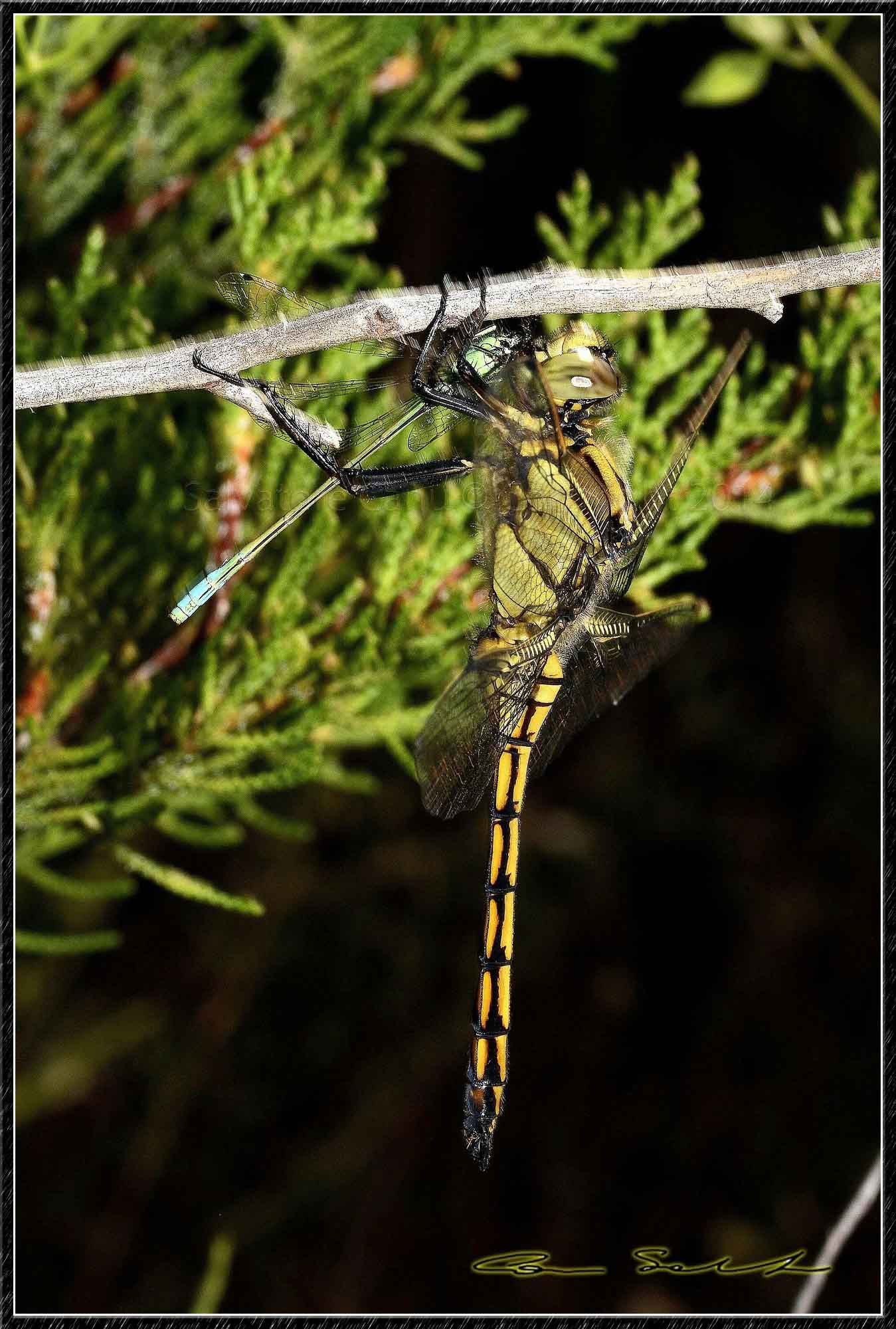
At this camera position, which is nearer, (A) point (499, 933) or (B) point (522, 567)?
(B) point (522, 567)

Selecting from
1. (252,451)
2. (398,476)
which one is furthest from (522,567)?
(252,451)

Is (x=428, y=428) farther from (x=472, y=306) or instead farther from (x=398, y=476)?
(x=472, y=306)

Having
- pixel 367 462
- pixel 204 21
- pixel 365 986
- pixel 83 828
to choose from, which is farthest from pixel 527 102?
pixel 365 986

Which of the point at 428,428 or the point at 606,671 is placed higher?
the point at 428,428
